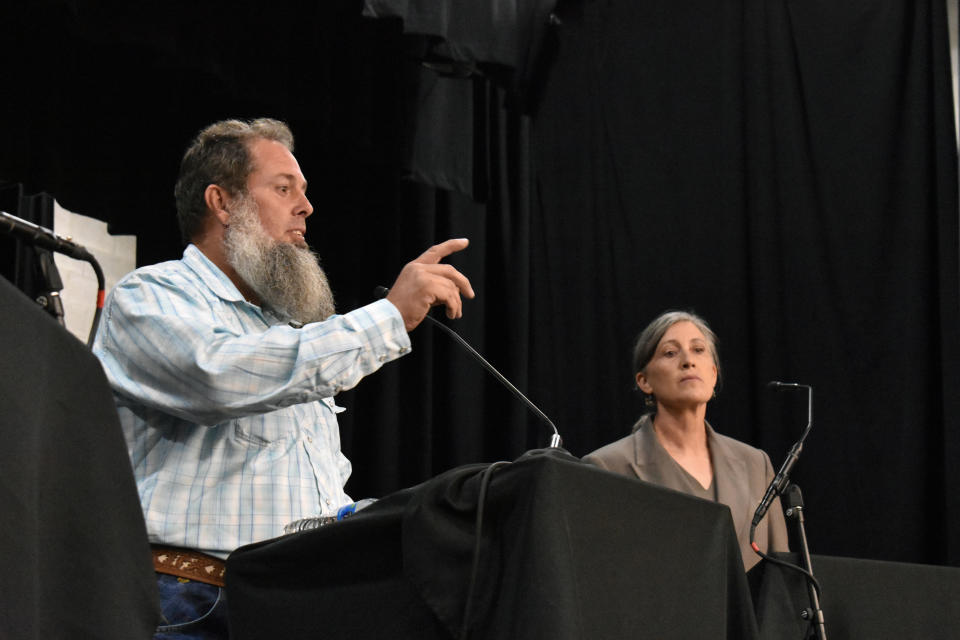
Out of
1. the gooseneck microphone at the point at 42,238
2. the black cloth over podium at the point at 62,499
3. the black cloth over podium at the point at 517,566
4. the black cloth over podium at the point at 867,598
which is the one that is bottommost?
the black cloth over podium at the point at 867,598

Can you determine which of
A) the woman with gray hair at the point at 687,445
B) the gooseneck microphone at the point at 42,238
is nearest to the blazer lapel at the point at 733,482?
the woman with gray hair at the point at 687,445

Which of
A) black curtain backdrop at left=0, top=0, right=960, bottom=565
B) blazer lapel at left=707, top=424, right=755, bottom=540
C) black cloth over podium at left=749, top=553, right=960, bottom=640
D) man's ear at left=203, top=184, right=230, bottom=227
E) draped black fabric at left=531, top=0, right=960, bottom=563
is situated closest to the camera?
man's ear at left=203, top=184, right=230, bottom=227

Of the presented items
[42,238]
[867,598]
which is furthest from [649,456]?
[42,238]

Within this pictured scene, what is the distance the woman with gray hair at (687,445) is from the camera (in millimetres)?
3523

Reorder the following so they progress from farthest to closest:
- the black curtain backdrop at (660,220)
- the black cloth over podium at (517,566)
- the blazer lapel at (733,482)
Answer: the black curtain backdrop at (660,220), the blazer lapel at (733,482), the black cloth over podium at (517,566)

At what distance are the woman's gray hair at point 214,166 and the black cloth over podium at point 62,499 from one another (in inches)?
55.3

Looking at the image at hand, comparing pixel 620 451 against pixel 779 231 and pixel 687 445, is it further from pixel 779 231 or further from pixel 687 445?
pixel 779 231

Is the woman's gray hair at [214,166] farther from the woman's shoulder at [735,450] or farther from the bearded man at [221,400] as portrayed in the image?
the woman's shoulder at [735,450]

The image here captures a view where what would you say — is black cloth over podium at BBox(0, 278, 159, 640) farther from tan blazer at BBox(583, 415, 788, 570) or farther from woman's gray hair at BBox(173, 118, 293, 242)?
tan blazer at BBox(583, 415, 788, 570)

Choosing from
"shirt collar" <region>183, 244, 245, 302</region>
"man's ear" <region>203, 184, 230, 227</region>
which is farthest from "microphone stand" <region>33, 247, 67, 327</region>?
"man's ear" <region>203, 184, 230, 227</region>

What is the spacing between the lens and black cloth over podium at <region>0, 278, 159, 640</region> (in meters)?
0.89

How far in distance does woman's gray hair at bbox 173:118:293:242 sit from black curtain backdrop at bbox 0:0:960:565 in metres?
1.12

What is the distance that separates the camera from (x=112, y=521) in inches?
38.7

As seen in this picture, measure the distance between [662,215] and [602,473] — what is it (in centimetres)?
373
